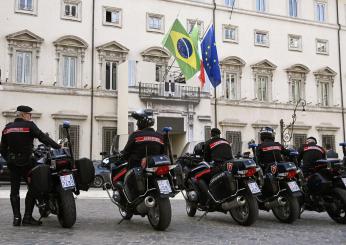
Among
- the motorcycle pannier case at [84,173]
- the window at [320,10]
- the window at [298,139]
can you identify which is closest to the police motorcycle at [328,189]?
the motorcycle pannier case at [84,173]

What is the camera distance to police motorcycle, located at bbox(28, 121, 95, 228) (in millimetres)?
7879

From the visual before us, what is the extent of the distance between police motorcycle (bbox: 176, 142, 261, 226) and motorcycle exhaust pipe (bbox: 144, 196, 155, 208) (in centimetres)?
152

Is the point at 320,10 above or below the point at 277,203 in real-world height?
above

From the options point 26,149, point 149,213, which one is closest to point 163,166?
point 149,213

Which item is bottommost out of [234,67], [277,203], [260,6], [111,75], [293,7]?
[277,203]

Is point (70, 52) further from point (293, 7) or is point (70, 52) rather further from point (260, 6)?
point (293, 7)

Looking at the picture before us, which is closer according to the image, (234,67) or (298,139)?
(234,67)

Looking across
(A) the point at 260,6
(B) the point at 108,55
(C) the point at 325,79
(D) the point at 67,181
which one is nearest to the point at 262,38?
(A) the point at 260,6

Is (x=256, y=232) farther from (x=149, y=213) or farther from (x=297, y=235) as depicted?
(x=149, y=213)

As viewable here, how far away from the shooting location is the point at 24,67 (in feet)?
90.3

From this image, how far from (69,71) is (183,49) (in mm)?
6607

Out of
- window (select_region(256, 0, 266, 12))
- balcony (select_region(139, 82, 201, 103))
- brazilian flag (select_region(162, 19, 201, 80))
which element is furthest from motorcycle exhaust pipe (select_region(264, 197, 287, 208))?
window (select_region(256, 0, 266, 12))

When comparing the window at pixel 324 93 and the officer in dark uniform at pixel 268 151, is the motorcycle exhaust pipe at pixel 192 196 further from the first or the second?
the window at pixel 324 93

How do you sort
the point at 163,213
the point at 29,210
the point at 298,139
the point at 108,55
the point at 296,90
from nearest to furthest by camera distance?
the point at 163,213 → the point at 29,210 → the point at 108,55 → the point at 298,139 → the point at 296,90
